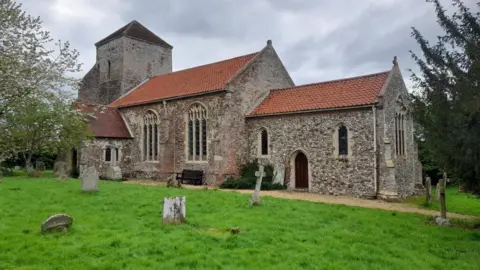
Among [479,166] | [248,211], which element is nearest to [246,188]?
[248,211]

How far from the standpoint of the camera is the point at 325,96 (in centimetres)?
1978

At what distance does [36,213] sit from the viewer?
1026 cm

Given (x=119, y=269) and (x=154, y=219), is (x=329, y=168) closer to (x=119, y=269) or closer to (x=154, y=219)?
(x=154, y=219)

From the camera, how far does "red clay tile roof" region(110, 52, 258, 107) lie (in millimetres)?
22891

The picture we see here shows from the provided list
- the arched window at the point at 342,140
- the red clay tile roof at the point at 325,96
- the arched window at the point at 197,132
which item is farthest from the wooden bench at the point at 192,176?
the arched window at the point at 342,140

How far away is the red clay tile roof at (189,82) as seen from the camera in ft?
75.1

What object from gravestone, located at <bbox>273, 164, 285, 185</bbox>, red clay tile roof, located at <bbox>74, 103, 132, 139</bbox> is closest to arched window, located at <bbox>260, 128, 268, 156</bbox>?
gravestone, located at <bbox>273, 164, 285, 185</bbox>

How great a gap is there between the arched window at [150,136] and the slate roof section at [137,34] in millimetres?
11519

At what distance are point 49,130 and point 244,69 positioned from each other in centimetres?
1311

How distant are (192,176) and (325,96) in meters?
9.15

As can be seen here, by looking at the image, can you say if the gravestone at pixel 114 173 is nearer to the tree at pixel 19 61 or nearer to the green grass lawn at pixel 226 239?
the green grass lawn at pixel 226 239

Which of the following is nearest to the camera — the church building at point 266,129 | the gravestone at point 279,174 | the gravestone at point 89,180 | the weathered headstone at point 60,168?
the gravestone at point 89,180

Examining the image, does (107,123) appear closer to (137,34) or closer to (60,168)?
(60,168)

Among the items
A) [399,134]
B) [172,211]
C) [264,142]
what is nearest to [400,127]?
[399,134]
